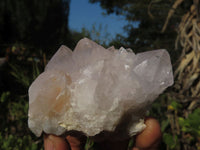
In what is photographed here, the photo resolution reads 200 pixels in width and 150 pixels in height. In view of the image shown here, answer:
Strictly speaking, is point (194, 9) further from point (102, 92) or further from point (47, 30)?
point (47, 30)

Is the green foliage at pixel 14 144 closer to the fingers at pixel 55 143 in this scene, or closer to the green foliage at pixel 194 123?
the fingers at pixel 55 143

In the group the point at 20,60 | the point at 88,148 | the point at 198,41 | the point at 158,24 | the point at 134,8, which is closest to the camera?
the point at 88,148

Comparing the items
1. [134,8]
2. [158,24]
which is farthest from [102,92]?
[158,24]

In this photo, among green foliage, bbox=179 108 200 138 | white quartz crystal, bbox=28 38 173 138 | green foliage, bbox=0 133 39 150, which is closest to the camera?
white quartz crystal, bbox=28 38 173 138

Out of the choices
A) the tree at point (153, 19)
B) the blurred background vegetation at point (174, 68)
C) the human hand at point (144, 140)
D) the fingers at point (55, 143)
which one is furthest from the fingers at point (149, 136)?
the tree at point (153, 19)

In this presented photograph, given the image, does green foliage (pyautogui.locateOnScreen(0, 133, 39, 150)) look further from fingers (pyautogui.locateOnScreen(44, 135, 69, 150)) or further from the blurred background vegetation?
fingers (pyautogui.locateOnScreen(44, 135, 69, 150))

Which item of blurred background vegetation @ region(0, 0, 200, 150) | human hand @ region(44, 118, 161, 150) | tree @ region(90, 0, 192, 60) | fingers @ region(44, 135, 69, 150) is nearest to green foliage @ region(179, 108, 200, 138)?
blurred background vegetation @ region(0, 0, 200, 150)

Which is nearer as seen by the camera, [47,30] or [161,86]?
[161,86]

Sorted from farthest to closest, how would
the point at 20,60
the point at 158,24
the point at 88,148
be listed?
the point at 158,24
the point at 20,60
the point at 88,148
